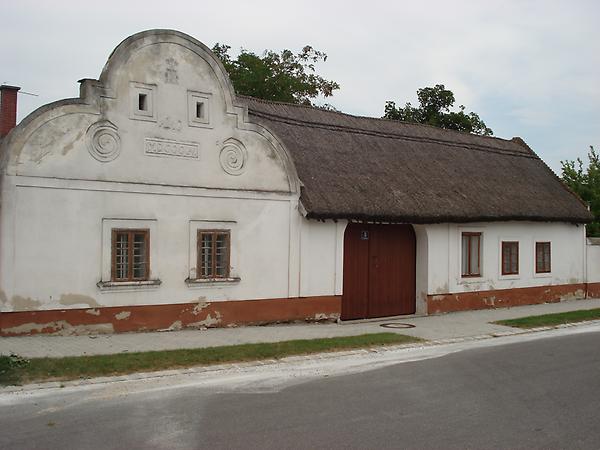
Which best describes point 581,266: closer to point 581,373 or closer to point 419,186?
point 419,186

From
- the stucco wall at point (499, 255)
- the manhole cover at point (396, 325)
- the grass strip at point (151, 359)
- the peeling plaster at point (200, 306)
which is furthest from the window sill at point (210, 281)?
the stucco wall at point (499, 255)

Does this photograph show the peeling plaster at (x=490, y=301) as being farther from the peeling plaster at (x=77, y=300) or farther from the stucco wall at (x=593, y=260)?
the peeling plaster at (x=77, y=300)

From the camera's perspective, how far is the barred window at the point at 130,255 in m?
13.1

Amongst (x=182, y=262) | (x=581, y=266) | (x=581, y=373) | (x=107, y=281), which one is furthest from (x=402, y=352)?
(x=581, y=266)

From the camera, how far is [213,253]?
14375 mm

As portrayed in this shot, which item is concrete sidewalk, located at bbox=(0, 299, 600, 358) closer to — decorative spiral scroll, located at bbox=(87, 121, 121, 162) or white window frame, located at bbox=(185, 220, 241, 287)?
white window frame, located at bbox=(185, 220, 241, 287)

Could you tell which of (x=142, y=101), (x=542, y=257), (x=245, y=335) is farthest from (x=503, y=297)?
(x=142, y=101)

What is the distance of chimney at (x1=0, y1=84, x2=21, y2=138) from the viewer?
1459 cm

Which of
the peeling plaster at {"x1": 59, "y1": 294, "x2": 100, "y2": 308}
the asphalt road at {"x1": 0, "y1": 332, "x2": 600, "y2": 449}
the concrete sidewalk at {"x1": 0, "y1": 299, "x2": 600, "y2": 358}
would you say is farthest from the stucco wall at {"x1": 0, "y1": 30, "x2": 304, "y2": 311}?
the asphalt road at {"x1": 0, "y1": 332, "x2": 600, "y2": 449}

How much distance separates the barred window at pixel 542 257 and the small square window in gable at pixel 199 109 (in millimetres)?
12221

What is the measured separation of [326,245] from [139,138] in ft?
16.8

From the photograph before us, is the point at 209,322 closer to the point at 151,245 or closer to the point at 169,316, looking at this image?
the point at 169,316

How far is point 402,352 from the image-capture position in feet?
40.5

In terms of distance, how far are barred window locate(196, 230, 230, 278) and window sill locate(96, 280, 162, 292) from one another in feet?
3.50
